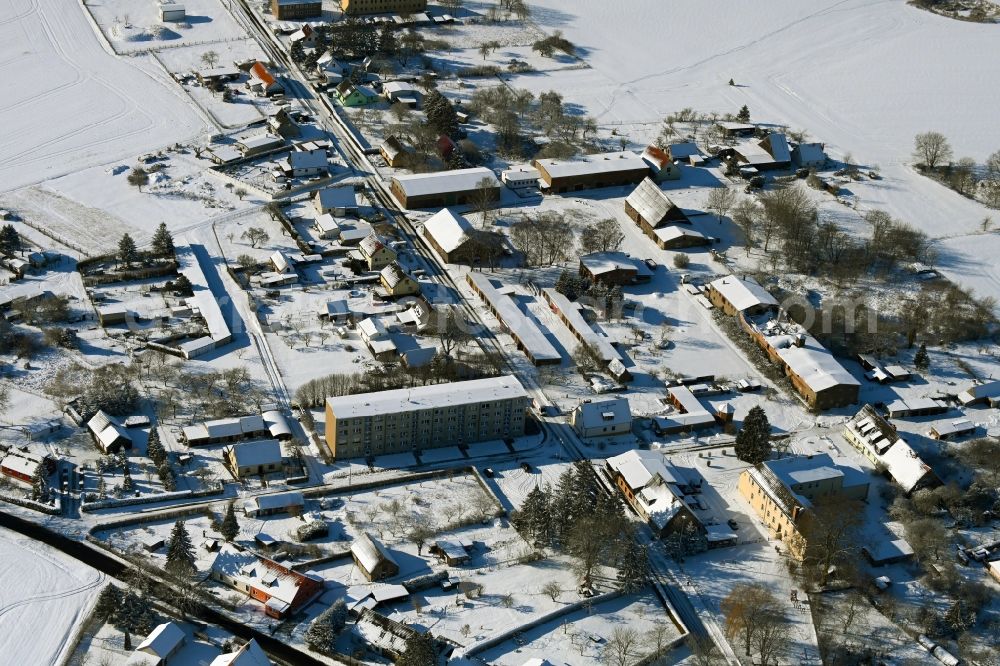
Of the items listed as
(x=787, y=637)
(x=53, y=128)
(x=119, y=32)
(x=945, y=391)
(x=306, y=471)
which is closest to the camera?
(x=787, y=637)

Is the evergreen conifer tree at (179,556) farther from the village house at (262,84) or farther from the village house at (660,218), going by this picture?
the village house at (262,84)

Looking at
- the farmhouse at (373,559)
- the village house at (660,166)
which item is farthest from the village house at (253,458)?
the village house at (660,166)

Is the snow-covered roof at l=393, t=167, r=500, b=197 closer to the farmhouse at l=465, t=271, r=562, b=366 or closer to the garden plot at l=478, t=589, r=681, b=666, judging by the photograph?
the farmhouse at l=465, t=271, r=562, b=366

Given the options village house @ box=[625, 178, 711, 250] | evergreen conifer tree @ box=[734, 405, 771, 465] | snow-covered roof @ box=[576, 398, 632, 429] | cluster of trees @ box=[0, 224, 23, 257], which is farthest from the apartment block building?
cluster of trees @ box=[0, 224, 23, 257]

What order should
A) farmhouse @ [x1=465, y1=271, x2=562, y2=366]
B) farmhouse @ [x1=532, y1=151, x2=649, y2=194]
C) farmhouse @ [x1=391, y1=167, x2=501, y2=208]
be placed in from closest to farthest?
farmhouse @ [x1=465, y1=271, x2=562, y2=366], farmhouse @ [x1=391, y1=167, x2=501, y2=208], farmhouse @ [x1=532, y1=151, x2=649, y2=194]

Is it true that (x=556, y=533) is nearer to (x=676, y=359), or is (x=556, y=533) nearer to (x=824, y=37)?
(x=676, y=359)

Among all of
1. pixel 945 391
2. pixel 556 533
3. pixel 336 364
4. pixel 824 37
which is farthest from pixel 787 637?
pixel 824 37

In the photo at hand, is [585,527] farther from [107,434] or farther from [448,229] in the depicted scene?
[448,229]
